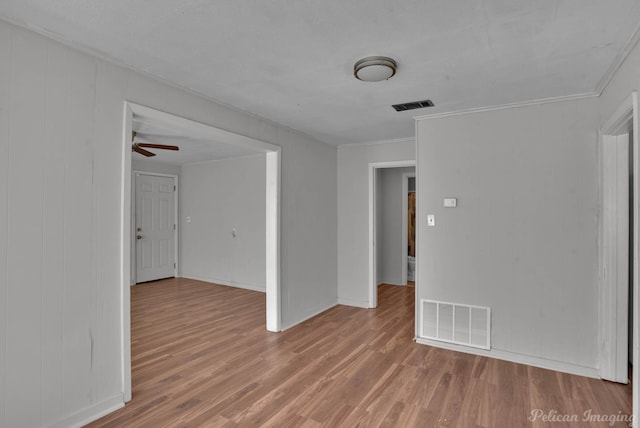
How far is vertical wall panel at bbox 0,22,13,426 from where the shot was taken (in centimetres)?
180

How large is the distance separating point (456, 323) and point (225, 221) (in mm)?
4533

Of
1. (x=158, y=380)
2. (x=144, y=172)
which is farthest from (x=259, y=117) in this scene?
(x=144, y=172)

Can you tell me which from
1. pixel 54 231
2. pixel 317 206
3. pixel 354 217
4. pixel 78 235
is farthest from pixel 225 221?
pixel 54 231

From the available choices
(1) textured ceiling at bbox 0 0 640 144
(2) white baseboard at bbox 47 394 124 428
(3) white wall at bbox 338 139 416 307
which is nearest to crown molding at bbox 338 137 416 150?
(3) white wall at bbox 338 139 416 307

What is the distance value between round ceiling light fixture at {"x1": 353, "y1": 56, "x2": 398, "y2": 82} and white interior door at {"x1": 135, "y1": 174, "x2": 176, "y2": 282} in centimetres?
550

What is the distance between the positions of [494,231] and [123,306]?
3198mm

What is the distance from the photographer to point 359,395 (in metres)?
2.54

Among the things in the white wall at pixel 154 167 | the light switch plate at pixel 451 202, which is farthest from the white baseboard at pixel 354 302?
the white wall at pixel 154 167

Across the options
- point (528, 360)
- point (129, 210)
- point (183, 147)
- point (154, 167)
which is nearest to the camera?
point (129, 210)

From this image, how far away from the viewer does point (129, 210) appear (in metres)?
2.44

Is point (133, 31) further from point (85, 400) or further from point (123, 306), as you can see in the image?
point (85, 400)

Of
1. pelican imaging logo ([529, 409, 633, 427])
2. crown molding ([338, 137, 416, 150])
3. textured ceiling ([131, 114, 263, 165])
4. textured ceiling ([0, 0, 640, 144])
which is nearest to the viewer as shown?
textured ceiling ([0, 0, 640, 144])

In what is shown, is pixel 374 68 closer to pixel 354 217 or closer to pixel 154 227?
pixel 354 217

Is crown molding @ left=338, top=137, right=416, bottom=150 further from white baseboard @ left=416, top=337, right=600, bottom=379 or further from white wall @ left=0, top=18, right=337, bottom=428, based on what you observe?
white wall @ left=0, top=18, right=337, bottom=428
